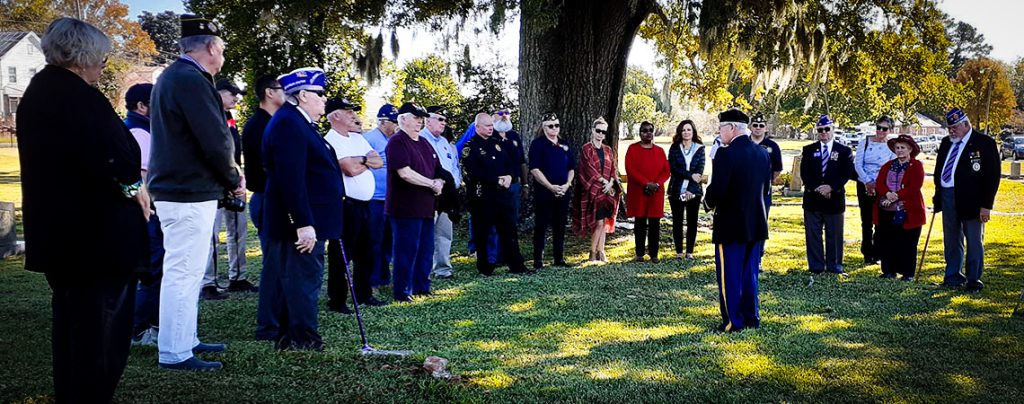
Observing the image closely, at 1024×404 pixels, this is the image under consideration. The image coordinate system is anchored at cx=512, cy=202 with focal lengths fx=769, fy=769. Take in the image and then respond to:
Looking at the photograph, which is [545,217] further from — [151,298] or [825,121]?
[151,298]

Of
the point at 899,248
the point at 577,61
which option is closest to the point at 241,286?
the point at 577,61

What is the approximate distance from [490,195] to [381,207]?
1.43 m

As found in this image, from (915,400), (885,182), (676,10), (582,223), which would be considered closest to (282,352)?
(915,400)

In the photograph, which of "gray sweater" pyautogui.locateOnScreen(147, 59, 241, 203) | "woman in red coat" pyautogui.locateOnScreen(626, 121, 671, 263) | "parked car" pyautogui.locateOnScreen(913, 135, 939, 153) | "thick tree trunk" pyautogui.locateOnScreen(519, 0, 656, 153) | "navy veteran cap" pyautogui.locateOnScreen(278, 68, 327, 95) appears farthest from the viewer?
"parked car" pyautogui.locateOnScreen(913, 135, 939, 153)

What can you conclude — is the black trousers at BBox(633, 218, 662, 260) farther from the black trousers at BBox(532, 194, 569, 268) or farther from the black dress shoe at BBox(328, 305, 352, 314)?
the black dress shoe at BBox(328, 305, 352, 314)

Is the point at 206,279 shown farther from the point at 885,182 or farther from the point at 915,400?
the point at 885,182

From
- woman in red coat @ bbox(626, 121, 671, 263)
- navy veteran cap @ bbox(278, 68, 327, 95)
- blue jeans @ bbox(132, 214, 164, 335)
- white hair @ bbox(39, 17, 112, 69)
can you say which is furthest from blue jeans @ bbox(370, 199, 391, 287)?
white hair @ bbox(39, 17, 112, 69)

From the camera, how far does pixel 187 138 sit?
4.40 m

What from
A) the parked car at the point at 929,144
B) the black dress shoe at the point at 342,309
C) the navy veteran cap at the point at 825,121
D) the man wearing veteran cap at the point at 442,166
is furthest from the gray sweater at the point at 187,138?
the parked car at the point at 929,144

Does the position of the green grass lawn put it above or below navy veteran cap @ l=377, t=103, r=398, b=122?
below

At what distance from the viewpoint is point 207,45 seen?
14.9ft

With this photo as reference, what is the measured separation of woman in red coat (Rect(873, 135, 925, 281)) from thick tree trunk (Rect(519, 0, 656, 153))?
4.62m

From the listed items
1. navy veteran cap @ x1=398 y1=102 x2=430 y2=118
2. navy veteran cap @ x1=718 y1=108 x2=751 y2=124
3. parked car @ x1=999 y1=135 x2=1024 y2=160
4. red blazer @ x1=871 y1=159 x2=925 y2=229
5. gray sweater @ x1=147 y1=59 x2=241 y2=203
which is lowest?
red blazer @ x1=871 y1=159 x2=925 y2=229

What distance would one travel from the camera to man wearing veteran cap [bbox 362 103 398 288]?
27.6 ft
